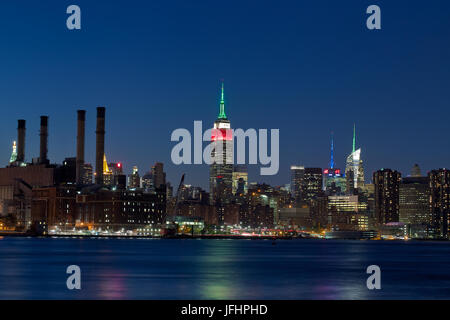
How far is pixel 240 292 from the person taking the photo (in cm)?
7006

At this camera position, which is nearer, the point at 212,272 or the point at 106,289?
the point at 106,289

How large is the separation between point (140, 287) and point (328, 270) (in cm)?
4263

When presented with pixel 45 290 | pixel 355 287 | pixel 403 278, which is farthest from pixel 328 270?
pixel 45 290

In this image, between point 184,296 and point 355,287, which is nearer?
point 184,296
